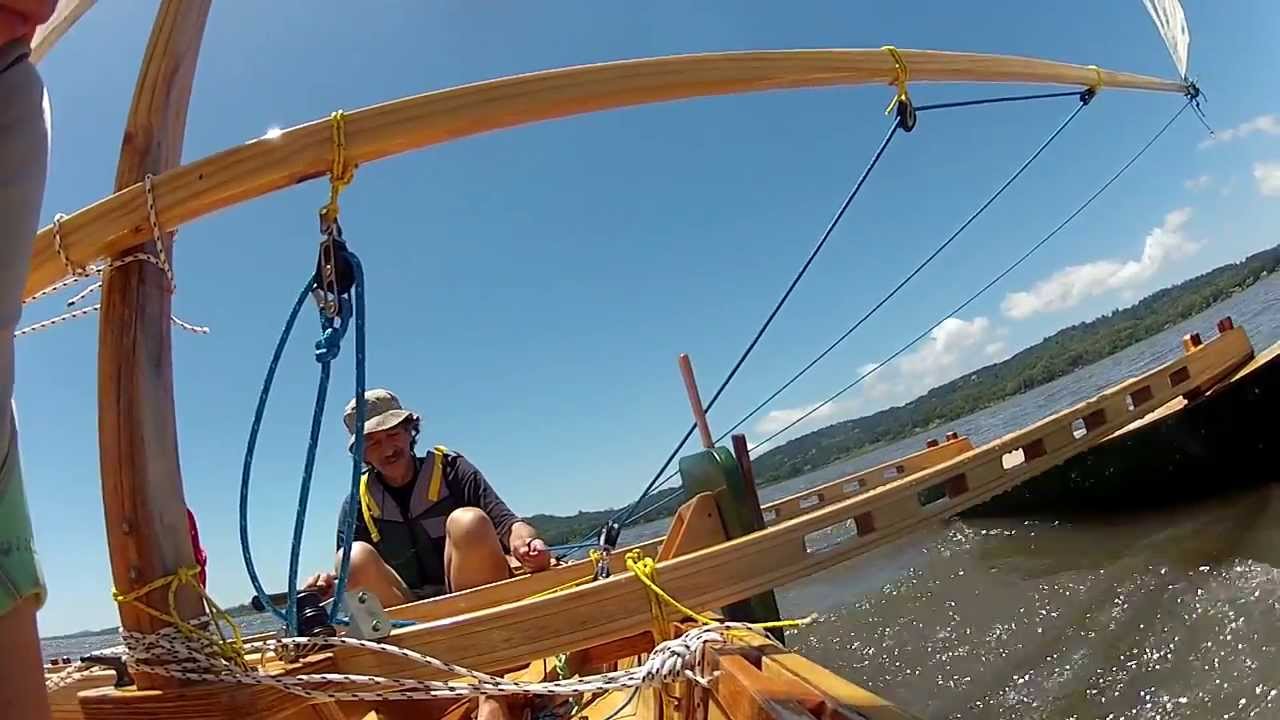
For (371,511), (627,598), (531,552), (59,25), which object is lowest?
(627,598)

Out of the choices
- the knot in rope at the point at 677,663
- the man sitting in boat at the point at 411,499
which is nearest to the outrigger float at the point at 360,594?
the knot in rope at the point at 677,663

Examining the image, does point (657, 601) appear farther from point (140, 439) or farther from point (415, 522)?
point (415, 522)

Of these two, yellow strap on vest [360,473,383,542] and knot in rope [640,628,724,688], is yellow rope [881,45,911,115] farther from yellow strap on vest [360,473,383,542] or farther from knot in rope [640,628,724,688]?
yellow strap on vest [360,473,383,542]

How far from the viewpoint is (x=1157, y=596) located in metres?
4.62

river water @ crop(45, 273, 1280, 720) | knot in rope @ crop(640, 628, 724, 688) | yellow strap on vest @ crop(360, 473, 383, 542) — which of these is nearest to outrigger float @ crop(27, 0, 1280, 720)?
knot in rope @ crop(640, 628, 724, 688)

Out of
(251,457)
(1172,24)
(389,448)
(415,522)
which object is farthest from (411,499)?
(1172,24)

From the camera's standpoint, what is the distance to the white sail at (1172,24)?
7.81 meters

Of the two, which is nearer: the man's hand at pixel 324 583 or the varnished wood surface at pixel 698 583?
the varnished wood surface at pixel 698 583

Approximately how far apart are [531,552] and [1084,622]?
384 centimetres

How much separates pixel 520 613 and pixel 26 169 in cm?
152

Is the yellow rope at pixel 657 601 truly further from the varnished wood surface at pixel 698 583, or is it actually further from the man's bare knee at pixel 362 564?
the man's bare knee at pixel 362 564

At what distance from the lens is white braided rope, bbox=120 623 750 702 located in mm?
1537

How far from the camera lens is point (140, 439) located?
1612mm

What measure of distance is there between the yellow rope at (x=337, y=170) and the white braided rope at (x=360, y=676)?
107 centimetres
